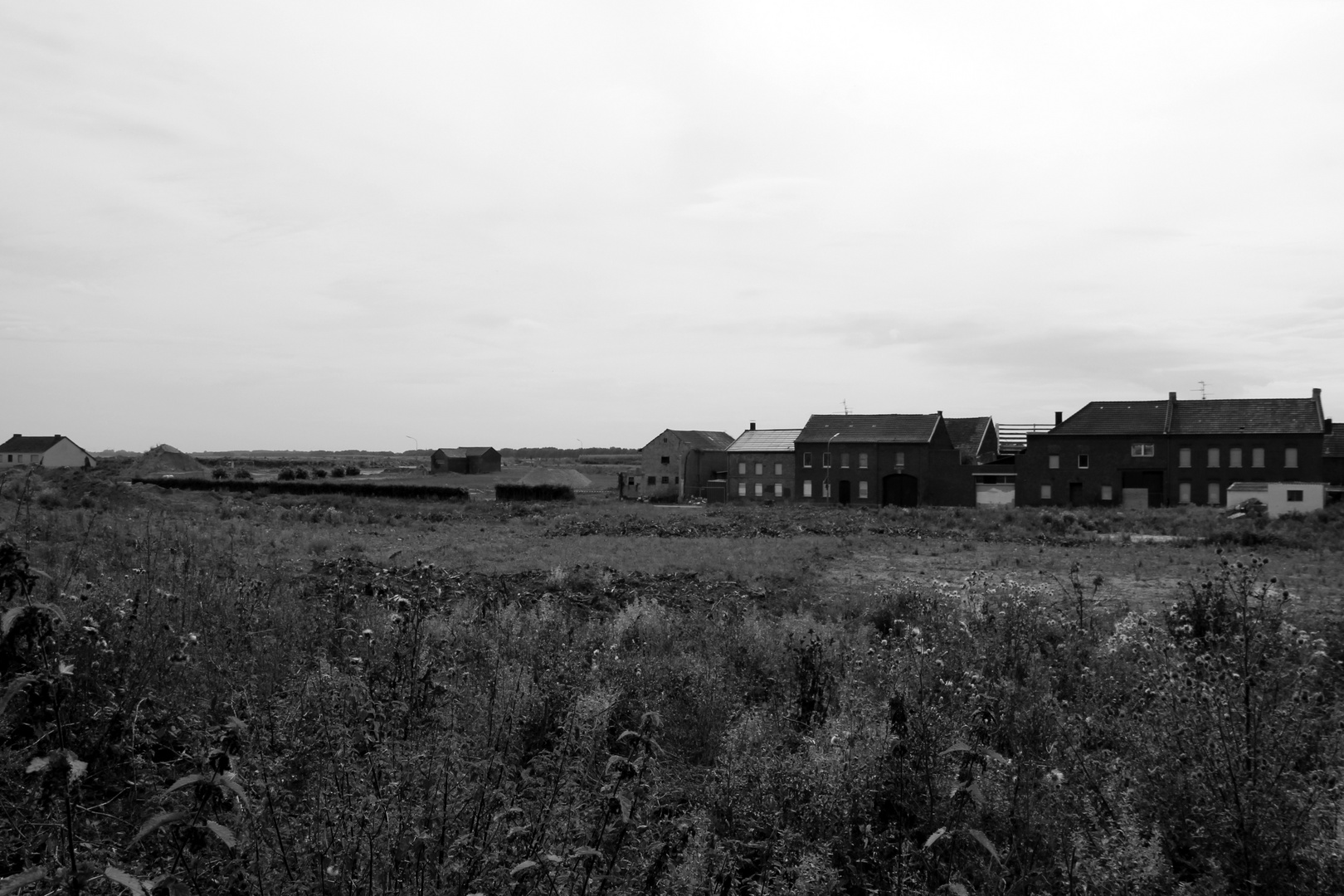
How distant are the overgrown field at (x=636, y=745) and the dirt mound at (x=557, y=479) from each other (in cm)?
5918

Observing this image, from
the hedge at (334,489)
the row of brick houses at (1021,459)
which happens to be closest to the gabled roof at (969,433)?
the row of brick houses at (1021,459)

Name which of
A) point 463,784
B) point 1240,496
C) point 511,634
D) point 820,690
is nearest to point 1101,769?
point 820,690

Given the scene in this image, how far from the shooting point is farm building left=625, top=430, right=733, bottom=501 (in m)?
73.3

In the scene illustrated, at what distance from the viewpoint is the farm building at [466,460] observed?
94.3 metres

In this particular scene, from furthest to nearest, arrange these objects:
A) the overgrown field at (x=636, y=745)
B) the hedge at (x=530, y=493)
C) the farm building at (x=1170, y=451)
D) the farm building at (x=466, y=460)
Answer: the farm building at (x=466, y=460), the hedge at (x=530, y=493), the farm building at (x=1170, y=451), the overgrown field at (x=636, y=745)

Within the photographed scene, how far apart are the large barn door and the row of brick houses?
3.3 inches

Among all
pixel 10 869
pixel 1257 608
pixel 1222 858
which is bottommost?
pixel 1222 858

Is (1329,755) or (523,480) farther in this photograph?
(523,480)

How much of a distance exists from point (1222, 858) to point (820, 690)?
10.7ft

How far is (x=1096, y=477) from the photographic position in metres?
59.0

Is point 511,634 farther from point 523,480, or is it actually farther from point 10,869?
point 523,480

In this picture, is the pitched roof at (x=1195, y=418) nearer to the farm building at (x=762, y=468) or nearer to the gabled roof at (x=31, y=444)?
the farm building at (x=762, y=468)

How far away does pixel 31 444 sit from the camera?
8338 centimetres

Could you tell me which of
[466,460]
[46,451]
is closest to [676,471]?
[466,460]
